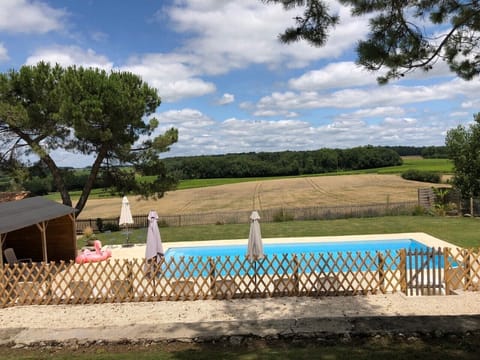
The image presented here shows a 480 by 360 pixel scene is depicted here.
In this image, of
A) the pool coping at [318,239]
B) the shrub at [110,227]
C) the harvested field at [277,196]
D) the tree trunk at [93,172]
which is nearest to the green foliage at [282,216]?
the pool coping at [318,239]

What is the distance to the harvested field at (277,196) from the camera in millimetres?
36938

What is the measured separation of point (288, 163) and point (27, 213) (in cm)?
6270

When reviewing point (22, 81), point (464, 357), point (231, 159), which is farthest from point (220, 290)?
point (231, 159)

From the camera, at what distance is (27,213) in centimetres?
1180

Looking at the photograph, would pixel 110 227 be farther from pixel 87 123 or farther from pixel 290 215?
pixel 290 215

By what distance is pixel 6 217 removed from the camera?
35.6 ft

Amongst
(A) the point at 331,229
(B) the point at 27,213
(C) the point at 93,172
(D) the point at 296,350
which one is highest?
(C) the point at 93,172

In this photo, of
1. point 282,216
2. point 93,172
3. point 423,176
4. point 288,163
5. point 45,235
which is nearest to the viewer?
point 45,235

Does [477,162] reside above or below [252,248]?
above

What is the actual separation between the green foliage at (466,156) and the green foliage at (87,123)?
54.1 feet

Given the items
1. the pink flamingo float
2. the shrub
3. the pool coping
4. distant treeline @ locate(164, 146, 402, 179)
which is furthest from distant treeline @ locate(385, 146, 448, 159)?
the pink flamingo float

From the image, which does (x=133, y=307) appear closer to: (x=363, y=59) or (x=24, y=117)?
(x=363, y=59)

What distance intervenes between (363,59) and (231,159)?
69.8 meters

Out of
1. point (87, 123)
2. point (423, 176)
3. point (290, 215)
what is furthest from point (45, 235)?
point (423, 176)
